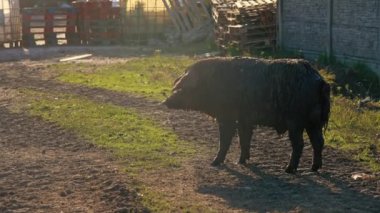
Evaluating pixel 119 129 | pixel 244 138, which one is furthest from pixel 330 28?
pixel 244 138

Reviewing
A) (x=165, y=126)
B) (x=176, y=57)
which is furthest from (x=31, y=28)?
(x=165, y=126)

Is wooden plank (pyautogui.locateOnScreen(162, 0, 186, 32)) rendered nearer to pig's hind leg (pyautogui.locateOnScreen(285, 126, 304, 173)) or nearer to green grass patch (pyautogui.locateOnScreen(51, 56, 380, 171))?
green grass patch (pyautogui.locateOnScreen(51, 56, 380, 171))

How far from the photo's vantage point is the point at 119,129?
13.0m

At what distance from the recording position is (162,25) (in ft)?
95.1

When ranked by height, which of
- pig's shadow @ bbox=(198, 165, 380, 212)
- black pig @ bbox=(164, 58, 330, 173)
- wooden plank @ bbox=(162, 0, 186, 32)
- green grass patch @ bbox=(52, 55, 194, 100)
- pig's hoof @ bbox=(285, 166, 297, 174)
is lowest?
pig's shadow @ bbox=(198, 165, 380, 212)

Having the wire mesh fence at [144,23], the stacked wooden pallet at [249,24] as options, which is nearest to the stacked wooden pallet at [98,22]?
the wire mesh fence at [144,23]

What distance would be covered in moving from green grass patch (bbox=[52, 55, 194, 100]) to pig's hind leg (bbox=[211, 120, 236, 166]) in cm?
533

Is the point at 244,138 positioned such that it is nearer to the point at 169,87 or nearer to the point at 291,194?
the point at 291,194

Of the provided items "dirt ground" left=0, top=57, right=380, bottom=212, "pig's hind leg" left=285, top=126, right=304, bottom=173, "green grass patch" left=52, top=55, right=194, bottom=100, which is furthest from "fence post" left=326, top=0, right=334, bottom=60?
"pig's hind leg" left=285, top=126, right=304, bottom=173

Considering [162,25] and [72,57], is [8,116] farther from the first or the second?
[162,25]

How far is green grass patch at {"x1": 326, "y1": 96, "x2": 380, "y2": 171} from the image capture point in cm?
1121

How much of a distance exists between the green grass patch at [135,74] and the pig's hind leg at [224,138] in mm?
5331

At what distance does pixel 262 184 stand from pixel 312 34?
1161 centimetres

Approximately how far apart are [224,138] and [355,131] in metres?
2.97
